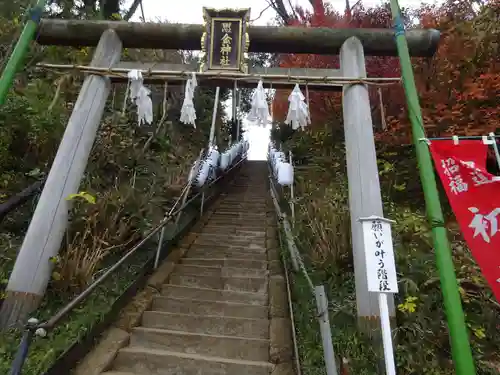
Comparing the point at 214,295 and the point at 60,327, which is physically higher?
the point at 214,295

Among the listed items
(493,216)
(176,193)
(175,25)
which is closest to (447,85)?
(493,216)

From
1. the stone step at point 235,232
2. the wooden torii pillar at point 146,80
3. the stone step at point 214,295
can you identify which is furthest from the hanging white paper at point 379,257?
the stone step at point 235,232

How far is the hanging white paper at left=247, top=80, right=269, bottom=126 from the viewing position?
18.5 ft

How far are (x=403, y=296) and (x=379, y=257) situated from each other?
6.21 feet

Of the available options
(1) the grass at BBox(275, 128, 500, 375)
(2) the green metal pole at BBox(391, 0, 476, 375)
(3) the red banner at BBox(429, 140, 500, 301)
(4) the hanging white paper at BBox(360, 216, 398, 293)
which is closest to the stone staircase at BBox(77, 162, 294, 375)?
(1) the grass at BBox(275, 128, 500, 375)

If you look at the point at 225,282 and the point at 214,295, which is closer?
the point at 214,295

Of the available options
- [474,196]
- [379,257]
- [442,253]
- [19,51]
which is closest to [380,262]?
[379,257]

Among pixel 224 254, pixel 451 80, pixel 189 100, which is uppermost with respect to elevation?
pixel 451 80

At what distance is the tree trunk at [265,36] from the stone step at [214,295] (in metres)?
4.26

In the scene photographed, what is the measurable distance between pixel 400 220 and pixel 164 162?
21.0 ft

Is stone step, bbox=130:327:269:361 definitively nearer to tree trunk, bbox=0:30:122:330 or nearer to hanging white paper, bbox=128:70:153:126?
tree trunk, bbox=0:30:122:330

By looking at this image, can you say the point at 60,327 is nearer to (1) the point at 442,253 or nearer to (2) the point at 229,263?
(2) the point at 229,263

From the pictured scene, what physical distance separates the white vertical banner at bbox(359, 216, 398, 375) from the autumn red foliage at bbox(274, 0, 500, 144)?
16.1 feet

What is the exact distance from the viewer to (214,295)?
18.0 ft
